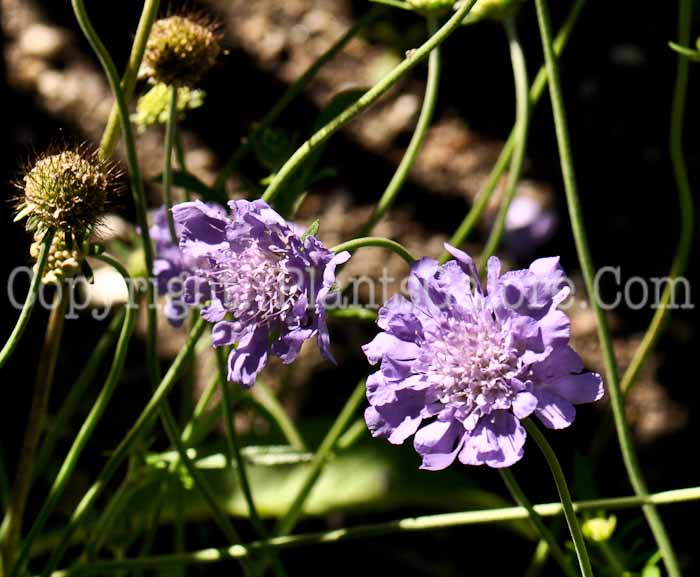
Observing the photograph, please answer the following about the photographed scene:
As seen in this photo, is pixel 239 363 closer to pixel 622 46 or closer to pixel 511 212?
pixel 511 212

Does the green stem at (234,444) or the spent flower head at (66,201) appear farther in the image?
the green stem at (234,444)

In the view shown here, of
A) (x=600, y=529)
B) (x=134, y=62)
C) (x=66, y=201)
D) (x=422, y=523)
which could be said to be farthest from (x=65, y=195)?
(x=600, y=529)

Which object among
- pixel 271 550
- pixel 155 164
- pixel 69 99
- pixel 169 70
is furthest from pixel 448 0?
pixel 69 99

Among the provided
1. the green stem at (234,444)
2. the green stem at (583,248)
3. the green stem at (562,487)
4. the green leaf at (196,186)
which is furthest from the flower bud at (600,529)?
the green leaf at (196,186)

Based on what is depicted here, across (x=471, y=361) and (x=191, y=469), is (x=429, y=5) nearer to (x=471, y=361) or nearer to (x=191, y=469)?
(x=471, y=361)

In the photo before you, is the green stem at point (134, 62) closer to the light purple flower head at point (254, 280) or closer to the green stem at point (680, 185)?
the light purple flower head at point (254, 280)
